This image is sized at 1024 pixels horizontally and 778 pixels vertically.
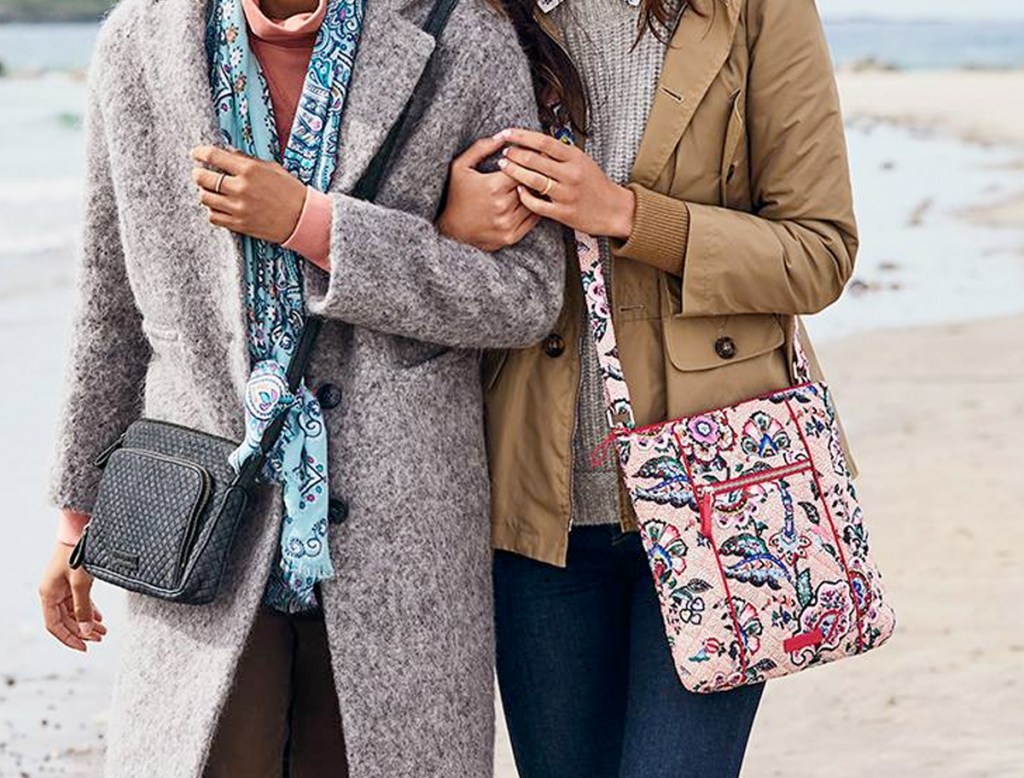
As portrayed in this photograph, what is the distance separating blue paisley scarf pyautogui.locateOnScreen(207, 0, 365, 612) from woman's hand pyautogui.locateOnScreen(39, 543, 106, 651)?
0.45 m

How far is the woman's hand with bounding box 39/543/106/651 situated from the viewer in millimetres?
2699

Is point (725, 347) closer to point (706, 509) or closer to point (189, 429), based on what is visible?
point (706, 509)

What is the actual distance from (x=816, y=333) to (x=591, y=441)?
828 cm

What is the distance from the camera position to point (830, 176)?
2.55m

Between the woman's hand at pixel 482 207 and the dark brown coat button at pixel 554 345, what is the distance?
192 millimetres

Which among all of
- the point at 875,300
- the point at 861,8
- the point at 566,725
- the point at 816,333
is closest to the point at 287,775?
the point at 566,725

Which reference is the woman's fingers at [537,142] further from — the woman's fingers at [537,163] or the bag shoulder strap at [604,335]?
the bag shoulder strap at [604,335]

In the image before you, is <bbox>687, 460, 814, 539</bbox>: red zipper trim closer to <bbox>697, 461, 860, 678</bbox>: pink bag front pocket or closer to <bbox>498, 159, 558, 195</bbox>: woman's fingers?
<bbox>697, 461, 860, 678</bbox>: pink bag front pocket

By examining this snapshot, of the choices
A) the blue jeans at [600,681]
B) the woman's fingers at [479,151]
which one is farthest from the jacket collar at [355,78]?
the blue jeans at [600,681]

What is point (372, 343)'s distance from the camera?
2.42 metres

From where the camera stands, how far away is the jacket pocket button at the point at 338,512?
2414mm

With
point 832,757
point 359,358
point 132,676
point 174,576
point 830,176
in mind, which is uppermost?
point 830,176

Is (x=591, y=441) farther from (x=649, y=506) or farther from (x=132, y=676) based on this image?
(x=132, y=676)

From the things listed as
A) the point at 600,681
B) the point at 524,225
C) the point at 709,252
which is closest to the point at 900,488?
the point at 600,681
